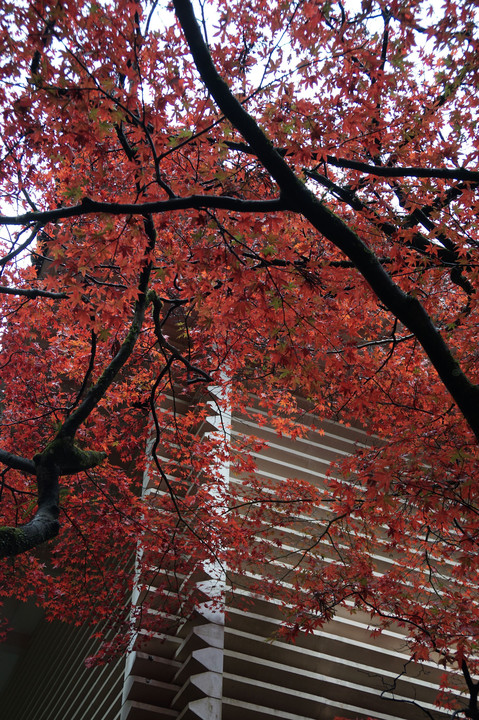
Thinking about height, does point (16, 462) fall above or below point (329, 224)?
below

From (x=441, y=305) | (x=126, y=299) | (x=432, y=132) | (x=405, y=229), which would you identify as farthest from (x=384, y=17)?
(x=441, y=305)

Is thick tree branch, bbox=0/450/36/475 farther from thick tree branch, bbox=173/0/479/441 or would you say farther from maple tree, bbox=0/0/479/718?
thick tree branch, bbox=173/0/479/441

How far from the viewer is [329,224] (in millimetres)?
3705

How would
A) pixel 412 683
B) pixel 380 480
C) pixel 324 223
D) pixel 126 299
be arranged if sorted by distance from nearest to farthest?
1. pixel 324 223
2. pixel 380 480
3. pixel 126 299
4. pixel 412 683

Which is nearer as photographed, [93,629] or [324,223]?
[324,223]

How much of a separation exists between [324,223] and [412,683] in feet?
20.6

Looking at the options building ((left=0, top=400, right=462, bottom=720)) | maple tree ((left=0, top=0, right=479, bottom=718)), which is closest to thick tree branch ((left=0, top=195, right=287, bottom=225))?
maple tree ((left=0, top=0, right=479, bottom=718))

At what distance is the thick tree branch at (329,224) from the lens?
3.45m

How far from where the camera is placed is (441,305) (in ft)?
33.3

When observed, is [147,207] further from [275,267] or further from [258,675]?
[258,675]

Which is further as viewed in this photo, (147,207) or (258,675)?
(258,675)

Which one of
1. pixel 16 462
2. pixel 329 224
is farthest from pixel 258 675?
pixel 329 224

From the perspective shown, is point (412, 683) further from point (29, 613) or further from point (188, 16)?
point (29, 613)

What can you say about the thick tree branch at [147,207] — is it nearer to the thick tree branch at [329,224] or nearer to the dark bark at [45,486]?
the thick tree branch at [329,224]
